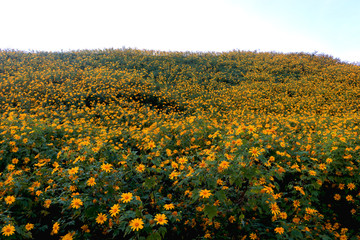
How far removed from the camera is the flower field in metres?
2.43

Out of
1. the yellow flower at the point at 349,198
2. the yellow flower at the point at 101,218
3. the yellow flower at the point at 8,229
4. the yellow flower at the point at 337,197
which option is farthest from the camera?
the yellow flower at the point at 337,197

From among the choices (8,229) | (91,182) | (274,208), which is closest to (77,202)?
(91,182)

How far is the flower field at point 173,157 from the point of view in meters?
2.43

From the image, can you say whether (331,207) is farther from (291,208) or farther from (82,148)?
(82,148)

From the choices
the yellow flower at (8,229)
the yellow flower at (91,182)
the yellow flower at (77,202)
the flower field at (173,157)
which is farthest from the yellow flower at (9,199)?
the yellow flower at (91,182)

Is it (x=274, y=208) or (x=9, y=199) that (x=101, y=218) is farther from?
(x=274, y=208)

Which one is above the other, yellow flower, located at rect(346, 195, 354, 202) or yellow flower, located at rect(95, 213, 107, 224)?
yellow flower, located at rect(95, 213, 107, 224)

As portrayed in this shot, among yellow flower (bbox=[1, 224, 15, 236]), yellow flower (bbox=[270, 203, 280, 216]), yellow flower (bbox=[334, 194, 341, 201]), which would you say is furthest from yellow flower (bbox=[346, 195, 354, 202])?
yellow flower (bbox=[1, 224, 15, 236])

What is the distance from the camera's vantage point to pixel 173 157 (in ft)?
14.6

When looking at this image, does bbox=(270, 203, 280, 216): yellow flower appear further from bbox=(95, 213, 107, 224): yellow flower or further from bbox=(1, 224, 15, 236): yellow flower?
bbox=(1, 224, 15, 236): yellow flower

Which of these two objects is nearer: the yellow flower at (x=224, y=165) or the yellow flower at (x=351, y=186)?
the yellow flower at (x=224, y=165)

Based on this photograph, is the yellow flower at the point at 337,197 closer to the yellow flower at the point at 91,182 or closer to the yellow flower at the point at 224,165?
the yellow flower at the point at 224,165

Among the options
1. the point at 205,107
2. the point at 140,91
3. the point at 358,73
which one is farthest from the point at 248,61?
the point at 140,91

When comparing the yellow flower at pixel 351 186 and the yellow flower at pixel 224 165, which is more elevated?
the yellow flower at pixel 224 165
